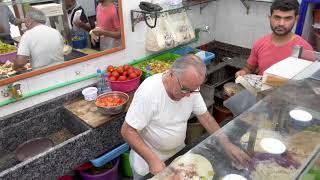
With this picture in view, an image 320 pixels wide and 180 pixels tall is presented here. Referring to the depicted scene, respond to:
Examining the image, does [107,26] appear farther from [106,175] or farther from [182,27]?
[106,175]

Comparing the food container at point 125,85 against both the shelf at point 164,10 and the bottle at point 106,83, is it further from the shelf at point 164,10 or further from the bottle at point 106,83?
the shelf at point 164,10

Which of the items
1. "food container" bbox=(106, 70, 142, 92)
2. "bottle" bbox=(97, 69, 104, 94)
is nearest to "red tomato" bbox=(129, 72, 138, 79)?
"food container" bbox=(106, 70, 142, 92)

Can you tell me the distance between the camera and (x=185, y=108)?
1.93m

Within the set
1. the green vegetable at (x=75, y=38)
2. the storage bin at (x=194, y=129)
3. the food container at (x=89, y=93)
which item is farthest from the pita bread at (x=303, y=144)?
the green vegetable at (x=75, y=38)

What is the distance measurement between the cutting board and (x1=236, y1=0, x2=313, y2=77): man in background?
1406 mm

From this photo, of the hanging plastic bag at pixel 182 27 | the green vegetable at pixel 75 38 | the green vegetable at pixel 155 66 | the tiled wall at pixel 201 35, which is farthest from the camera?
the hanging plastic bag at pixel 182 27

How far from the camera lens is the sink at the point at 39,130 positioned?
2.32m

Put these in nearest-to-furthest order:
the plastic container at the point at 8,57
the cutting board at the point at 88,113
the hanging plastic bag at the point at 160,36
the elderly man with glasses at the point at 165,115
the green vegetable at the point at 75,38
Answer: the elderly man with glasses at the point at 165,115 → the plastic container at the point at 8,57 → the cutting board at the point at 88,113 → the green vegetable at the point at 75,38 → the hanging plastic bag at the point at 160,36

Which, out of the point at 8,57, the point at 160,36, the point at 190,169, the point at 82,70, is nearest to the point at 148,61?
the point at 160,36

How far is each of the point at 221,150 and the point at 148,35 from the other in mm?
2025

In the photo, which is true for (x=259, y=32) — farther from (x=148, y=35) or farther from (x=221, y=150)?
(x=221, y=150)

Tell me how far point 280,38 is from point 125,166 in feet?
6.96

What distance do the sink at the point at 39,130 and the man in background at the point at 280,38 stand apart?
70.0 inches

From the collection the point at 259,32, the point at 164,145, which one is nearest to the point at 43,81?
the point at 164,145
